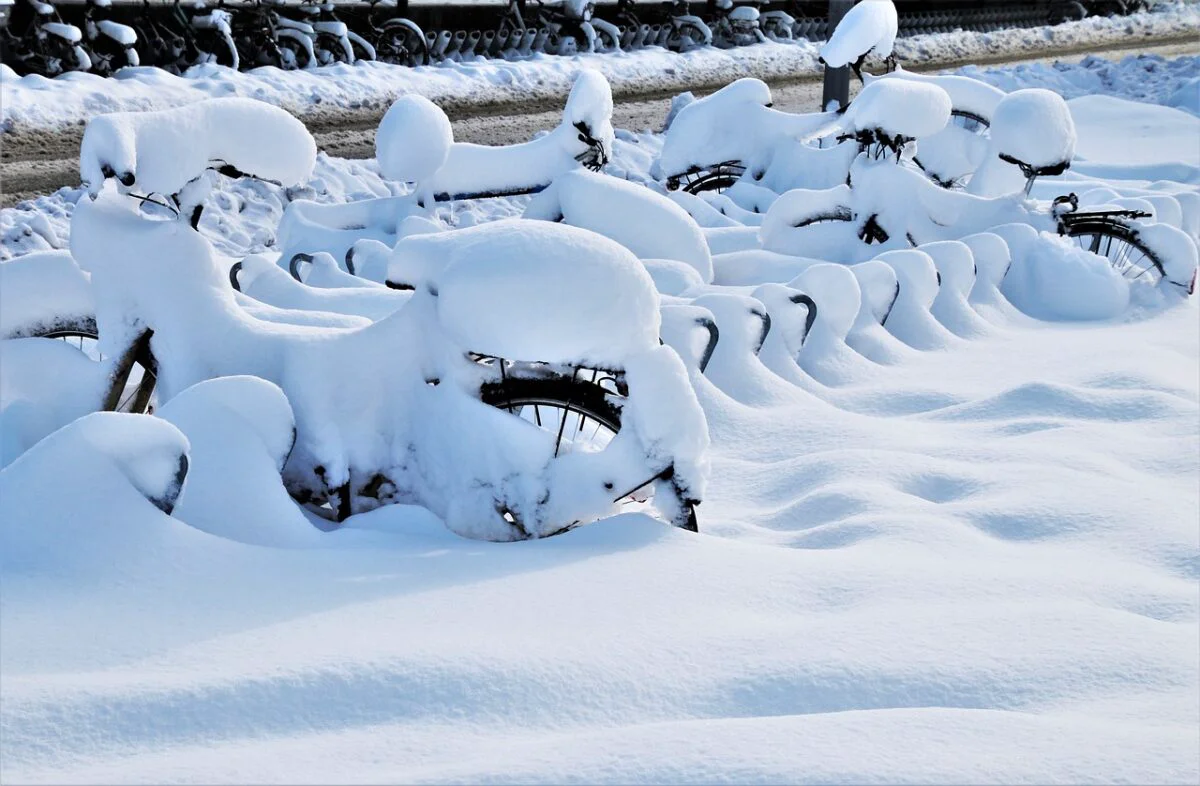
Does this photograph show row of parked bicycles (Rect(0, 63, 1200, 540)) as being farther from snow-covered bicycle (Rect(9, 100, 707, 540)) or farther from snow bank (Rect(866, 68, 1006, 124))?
snow bank (Rect(866, 68, 1006, 124))

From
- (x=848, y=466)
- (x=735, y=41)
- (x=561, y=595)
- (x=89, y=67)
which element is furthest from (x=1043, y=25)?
(x=561, y=595)

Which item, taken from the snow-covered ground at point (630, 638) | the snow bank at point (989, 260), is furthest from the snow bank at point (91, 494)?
the snow bank at point (989, 260)

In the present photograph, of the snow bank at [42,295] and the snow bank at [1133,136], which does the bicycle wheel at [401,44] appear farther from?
the snow bank at [42,295]

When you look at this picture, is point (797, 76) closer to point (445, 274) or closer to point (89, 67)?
point (89, 67)

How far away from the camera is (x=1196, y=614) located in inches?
110

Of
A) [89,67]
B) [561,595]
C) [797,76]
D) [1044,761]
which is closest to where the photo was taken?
[1044,761]

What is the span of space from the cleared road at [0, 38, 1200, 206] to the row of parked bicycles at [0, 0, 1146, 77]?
224 cm

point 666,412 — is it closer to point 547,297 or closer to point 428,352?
point 547,297

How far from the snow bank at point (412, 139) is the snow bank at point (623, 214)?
19.6 inches

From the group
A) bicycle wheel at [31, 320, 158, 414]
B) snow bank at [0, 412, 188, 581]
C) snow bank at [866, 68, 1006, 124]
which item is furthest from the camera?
snow bank at [866, 68, 1006, 124]

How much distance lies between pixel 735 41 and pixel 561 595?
1792 centimetres

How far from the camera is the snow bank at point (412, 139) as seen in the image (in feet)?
17.7

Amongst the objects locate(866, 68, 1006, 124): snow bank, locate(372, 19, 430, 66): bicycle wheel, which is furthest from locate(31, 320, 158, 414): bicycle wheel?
locate(372, 19, 430, 66): bicycle wheel

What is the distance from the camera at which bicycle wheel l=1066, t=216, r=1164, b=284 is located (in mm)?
6234
